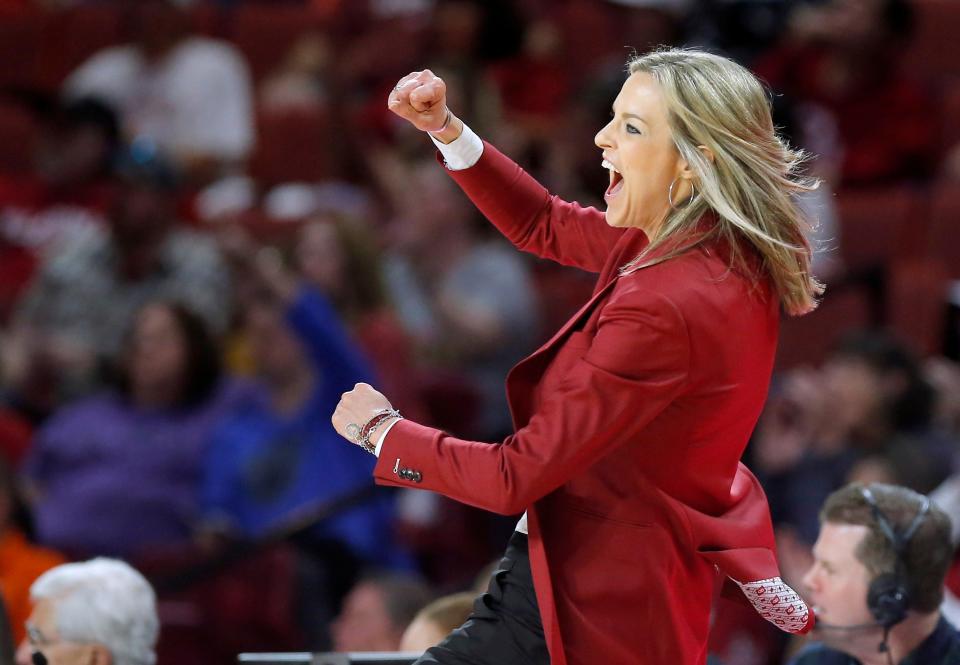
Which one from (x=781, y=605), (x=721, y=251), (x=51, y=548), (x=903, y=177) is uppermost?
(x=721, y=251)

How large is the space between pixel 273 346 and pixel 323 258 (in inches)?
17.9

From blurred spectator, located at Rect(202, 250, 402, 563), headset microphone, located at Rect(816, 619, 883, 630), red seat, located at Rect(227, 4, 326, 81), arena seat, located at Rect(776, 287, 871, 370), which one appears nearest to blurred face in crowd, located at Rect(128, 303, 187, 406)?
blurred spectator, located at Rect(202, 250, 402, 563)

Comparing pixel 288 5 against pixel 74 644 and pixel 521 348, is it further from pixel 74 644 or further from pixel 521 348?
pixel 74 644

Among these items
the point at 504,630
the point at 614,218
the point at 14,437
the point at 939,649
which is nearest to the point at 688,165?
the point at 614,218

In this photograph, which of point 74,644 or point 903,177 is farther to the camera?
point 903,177

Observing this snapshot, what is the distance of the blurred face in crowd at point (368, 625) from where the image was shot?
359 centimetres

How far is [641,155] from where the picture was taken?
2.12 metres

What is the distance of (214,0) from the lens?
7523mm

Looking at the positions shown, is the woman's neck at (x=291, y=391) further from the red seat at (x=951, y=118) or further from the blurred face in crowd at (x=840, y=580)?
the red seat at (x=951, y=118)

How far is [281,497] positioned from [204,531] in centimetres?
25

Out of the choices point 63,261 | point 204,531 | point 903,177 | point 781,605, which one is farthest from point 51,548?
point 903,177

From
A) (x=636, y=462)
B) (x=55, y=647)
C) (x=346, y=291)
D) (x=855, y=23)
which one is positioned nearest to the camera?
(x=636, y=462)

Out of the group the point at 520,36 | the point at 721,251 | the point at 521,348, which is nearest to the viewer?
the point at 721,251

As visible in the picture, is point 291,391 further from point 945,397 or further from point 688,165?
point 688,165
